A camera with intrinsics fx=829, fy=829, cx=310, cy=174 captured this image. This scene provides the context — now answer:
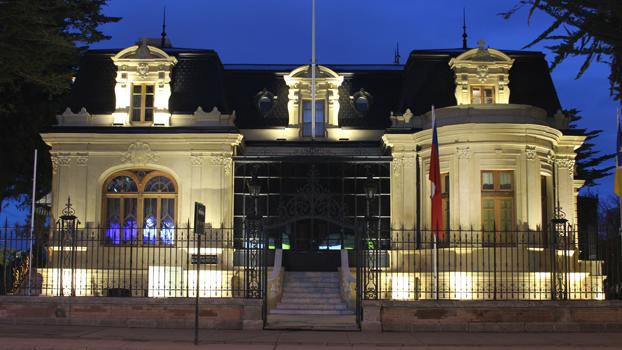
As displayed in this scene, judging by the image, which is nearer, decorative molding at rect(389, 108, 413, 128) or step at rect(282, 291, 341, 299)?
step at rect(282, 291, 341, 299)

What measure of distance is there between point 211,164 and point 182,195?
1608mm

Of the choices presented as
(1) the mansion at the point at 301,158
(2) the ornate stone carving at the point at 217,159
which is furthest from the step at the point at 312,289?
(2) the ornate stone carving at the point at 217,159

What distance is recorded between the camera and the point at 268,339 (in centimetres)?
1948

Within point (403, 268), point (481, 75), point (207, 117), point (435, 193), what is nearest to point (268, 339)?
point (435, 193)

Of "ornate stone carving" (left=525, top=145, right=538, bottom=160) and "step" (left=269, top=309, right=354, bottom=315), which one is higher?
"ornate stone carving" (left=525, top=145, right=538, bottom=160)

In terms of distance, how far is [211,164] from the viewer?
31.6 meters

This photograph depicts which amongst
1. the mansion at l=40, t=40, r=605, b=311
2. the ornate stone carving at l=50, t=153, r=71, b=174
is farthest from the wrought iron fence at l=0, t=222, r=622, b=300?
the ornate stone carving at l=50, t=153, r=71, b=174

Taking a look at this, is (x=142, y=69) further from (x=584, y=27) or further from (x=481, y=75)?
(x=584, y=27)

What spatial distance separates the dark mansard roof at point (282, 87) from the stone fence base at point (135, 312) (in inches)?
479

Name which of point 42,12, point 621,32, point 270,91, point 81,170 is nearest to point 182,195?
point 81,170

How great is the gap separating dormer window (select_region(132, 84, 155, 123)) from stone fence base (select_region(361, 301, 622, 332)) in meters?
14.9

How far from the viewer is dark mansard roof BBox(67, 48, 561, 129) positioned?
32375 mm

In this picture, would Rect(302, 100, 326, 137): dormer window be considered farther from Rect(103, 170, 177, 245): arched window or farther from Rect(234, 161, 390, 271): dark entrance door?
Rect(103, 170, 177, 245): arched window

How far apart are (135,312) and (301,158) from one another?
40.1 feet
